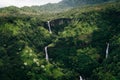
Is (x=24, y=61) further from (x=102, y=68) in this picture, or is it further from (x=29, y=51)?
(x=102, y=68)

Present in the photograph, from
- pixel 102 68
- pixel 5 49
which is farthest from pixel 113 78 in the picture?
pixel 5 49

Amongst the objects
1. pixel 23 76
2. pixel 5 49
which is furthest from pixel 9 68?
pixel 5 49

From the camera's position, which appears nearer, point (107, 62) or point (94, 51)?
point (107, 62)

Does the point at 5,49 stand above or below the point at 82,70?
above

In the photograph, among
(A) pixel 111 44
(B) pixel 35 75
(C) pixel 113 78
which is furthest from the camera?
(A) pixel 111 44

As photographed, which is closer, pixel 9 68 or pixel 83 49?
pixel 9 68

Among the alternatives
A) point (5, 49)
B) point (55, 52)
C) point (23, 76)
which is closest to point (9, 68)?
point (23, 76)

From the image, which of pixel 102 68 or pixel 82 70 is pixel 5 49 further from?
pixel 102 68

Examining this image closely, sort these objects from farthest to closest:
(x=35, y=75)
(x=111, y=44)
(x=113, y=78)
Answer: (x=111, y=44)
(x=35, y=75)
(x=113, y=78)
